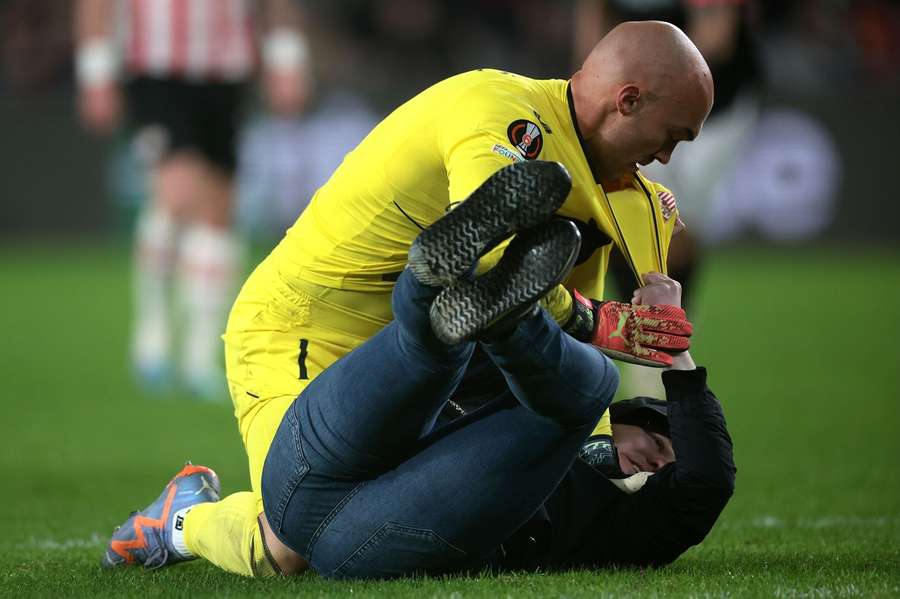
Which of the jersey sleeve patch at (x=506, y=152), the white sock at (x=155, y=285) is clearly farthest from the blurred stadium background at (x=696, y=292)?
the jersey sleeve patch at (x=506, y=152)

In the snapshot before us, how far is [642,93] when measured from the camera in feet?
9.26

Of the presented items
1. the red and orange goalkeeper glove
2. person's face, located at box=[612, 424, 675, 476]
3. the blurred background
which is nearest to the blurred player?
person's face, located at box=[612, 424, 675, 476]

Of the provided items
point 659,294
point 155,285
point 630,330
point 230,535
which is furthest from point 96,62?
point 630,330

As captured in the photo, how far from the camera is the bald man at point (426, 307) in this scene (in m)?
2.39

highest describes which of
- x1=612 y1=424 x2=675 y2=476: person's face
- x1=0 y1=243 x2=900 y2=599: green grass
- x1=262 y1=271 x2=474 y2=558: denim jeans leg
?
x1=262 y1=271 x2=474 y2=558: denim jeans leg

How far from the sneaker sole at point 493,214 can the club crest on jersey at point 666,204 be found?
2.91ft

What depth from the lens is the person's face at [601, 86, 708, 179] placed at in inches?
111

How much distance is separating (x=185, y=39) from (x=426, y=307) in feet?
15.6

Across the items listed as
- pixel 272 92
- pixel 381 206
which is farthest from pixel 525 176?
pixel 272 92

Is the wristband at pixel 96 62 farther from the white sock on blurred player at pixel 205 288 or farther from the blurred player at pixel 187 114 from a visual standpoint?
the white sock on blurred player at pixel 205 288

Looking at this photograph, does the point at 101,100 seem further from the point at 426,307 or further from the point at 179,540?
the point at 426,307

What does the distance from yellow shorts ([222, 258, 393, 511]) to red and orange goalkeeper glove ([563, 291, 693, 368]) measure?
58 cm

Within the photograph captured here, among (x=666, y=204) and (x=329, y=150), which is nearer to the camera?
(x=666, y=204)

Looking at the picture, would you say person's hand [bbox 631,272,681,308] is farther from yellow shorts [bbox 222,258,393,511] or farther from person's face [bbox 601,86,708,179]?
yellow shorts [bbox 222,258,393,511]
